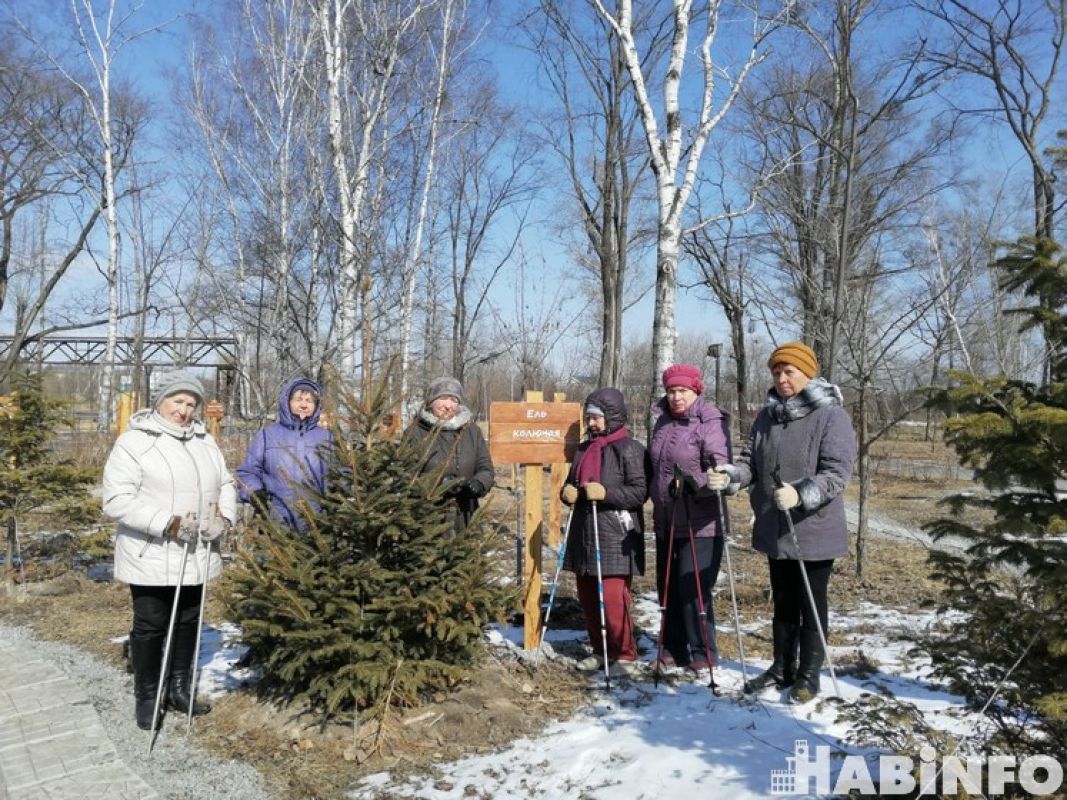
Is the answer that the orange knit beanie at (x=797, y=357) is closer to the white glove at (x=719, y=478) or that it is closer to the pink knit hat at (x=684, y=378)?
the pink knit hat at (x=684, y=378)

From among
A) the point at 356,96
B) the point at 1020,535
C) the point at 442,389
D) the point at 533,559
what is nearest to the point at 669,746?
the point at 533,559

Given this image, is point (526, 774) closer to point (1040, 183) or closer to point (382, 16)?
point (382, 16)

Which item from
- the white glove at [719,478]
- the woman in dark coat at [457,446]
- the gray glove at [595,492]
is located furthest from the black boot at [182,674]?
the white glove at [719,478]

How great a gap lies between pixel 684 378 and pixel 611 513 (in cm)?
98

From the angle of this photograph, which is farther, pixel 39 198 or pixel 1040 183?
pixel 39 198

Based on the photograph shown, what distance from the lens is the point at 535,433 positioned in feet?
16.9

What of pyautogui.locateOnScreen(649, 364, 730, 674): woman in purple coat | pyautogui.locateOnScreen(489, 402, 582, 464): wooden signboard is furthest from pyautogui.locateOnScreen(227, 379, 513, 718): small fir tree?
pyautogui.locateOnScreen(649, 364, 730, 674): woman in purple coat

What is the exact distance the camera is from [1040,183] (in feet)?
53.6

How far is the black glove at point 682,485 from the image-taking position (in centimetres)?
439

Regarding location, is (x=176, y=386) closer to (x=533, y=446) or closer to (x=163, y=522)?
(x=163, y=522)

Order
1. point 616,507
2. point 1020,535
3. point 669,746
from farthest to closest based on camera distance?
point 616,507
point 669,746
point 1020,535

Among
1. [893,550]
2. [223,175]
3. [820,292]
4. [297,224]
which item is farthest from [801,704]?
[223,175]

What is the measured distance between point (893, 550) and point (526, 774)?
24.9 ft

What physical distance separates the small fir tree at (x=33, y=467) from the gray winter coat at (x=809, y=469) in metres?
6.63
